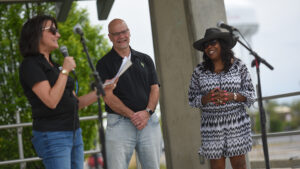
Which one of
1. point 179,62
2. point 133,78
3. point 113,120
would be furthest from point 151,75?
point 179,62

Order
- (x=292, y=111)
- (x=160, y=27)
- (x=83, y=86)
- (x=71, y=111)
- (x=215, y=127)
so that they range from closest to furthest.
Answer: (x=71, y=111) → (x=215, y=127) → (x=160, y=27) → (x=83, y=86) → (x=292, y=111)

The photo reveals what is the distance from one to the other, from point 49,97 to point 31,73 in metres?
0.18

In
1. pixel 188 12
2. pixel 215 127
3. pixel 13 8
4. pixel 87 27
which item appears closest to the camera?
pixel 215 127

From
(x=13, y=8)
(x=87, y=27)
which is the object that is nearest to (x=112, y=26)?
(x=13, y=8)

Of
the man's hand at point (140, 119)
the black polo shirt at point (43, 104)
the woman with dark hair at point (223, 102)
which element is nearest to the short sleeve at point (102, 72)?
the man's hand at point (140, 119)

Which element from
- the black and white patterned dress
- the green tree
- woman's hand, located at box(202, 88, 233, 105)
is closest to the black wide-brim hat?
the black and white patterned dress

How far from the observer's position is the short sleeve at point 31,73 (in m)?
2.36

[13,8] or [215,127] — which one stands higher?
[13,8]

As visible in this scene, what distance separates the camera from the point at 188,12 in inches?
178

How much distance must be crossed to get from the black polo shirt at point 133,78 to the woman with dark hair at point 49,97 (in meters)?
0.77

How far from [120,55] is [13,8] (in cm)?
903

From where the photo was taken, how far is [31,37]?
8.20 ft

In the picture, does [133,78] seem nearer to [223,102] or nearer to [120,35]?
[120,35]

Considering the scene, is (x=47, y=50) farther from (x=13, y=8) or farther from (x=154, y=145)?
(x=13, y=8)
